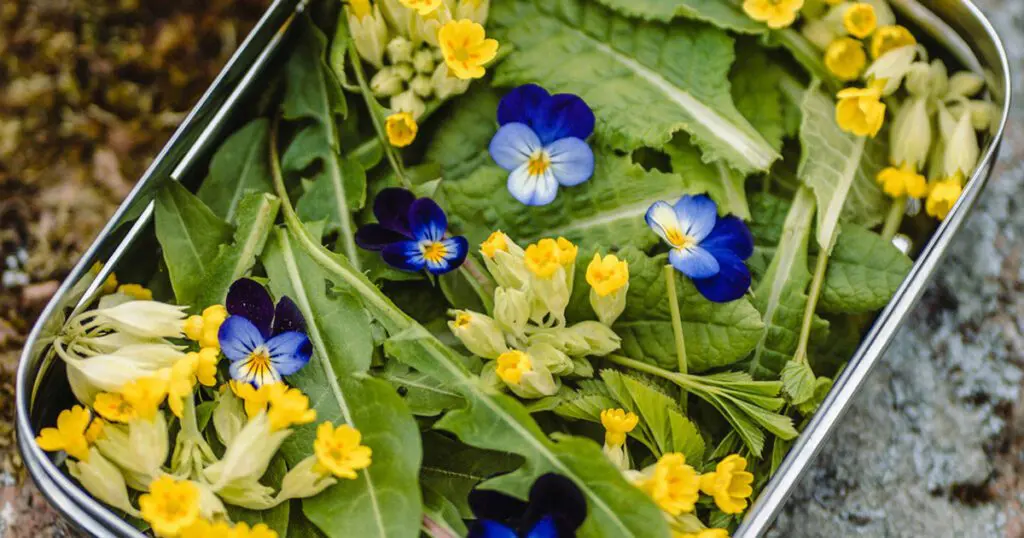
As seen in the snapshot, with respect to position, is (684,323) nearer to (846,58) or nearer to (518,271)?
(518,271)

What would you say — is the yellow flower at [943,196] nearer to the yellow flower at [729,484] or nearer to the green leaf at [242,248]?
the yellow flower at [729,484]

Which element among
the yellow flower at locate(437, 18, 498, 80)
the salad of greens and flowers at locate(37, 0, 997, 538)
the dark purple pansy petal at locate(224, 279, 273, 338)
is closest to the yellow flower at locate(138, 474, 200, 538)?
the salad of greens and flowers at locate(37, 0, 997, 538)

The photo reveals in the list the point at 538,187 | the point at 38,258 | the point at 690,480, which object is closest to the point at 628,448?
the point at 690,480

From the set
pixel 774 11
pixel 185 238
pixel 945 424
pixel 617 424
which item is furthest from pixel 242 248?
pixel 945 424

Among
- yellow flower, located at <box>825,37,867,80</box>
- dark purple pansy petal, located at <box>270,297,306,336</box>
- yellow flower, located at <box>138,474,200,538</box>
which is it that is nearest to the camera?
yellow flower, located at <box>138,474,200,538</box>

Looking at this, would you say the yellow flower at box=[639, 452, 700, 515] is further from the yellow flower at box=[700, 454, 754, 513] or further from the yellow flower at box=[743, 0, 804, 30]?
the yellow flower at box=[743, 0, 804, 30]
